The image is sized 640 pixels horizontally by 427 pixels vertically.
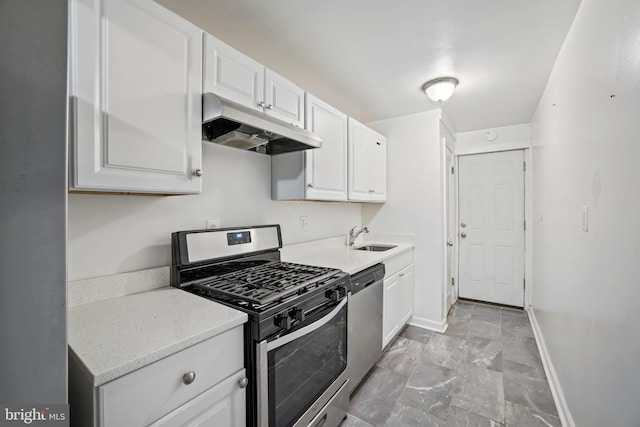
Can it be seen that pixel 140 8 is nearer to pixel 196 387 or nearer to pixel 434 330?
pixel 196 387

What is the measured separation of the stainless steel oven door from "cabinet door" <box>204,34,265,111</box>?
1171mm

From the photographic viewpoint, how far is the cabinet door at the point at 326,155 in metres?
1.95

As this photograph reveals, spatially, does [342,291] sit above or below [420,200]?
below

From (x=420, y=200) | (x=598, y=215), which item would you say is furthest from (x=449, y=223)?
(x=598, y=215)

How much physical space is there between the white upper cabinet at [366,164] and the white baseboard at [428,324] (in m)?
1.37

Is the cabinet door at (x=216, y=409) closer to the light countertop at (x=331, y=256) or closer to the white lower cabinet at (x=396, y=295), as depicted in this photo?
the light countertop at (x=331, y=256)

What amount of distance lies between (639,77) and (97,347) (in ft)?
6.00

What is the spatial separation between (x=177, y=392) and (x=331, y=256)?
60.3 inches

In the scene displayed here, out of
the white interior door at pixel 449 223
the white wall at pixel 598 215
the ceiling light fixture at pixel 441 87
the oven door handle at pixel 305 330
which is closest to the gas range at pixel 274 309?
the oven door handle at pixel 305 330

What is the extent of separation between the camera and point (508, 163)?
3588 mm

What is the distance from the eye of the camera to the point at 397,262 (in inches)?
99.9

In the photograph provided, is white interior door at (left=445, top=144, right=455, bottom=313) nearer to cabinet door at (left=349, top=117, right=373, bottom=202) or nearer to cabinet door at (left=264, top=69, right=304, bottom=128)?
cabinet door at (left=349, top=117, right=373, bottom=202)

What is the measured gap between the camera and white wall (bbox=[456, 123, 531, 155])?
3.46m

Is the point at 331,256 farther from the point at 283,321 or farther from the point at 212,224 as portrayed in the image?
the point at 283,321
